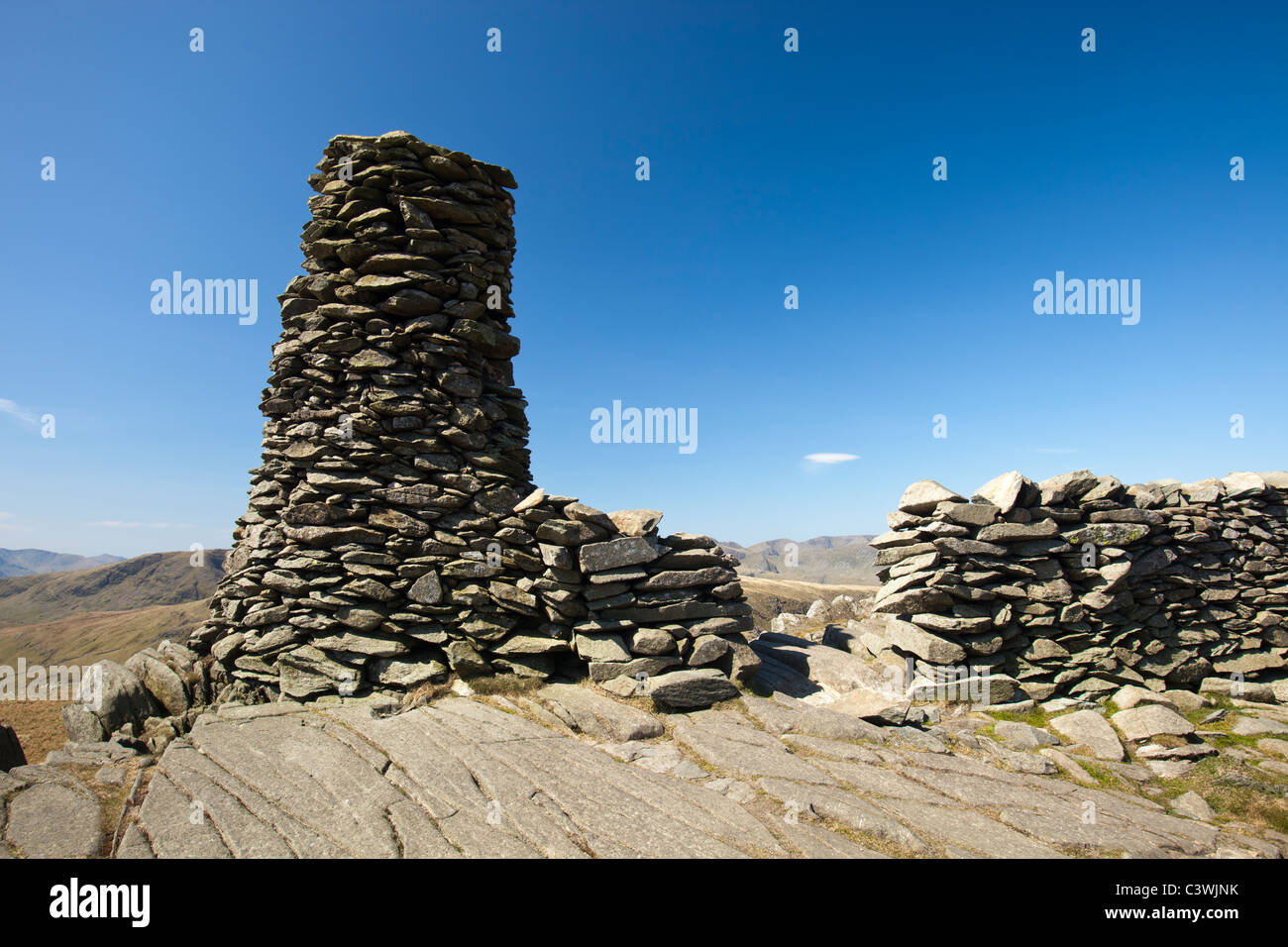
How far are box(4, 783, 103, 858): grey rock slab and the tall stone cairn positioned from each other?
372cm

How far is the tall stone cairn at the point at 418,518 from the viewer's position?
11.0m

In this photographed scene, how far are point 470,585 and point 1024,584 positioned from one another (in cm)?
1220

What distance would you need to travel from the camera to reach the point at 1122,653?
1317 centimetres

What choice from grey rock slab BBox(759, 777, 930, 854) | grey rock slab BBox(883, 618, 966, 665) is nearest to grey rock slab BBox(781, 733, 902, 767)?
grey rock slab BBox(759, 777, 930, 854)

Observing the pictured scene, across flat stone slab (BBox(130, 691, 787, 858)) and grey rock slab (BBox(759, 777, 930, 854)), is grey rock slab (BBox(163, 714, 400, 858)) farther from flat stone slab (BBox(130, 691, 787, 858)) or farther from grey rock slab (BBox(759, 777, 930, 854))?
grey rock slab (BBox(759, 777, 930, 854))

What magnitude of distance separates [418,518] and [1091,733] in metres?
13.3

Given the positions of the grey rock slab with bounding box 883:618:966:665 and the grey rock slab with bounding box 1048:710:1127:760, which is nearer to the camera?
the grey rock slab with bounding box 1048:710:1127:760

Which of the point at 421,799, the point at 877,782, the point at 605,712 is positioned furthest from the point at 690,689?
the point at 421,799

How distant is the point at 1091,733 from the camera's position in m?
10.2

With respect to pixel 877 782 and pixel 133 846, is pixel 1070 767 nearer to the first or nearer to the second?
pixel 877 782

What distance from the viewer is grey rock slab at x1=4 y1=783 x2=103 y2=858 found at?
5.89m

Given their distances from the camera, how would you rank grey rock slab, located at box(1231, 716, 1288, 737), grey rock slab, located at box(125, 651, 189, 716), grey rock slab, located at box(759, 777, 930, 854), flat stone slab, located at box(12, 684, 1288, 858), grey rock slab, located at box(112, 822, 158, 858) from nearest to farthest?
grey rock slab, located at box(112, 822, 158, 858)
flat stone slab, located at box(12, 684, 1288, 858)
grey rock slab, located at box(759, 777, 930, 854)
grey rock slab, located at box(1231, 716, 1288, 737)
grey rock slab, located at box(125, 651, 189, 716)

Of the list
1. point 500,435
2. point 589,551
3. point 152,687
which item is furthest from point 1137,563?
point 152,687

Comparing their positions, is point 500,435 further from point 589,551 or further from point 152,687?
point 152,687
